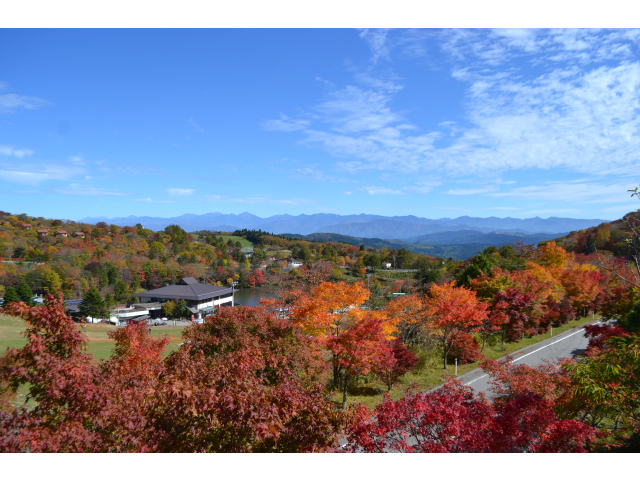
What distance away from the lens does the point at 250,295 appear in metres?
61.6

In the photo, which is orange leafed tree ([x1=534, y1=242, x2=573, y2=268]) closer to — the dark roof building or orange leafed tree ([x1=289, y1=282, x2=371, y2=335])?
orange leafed tree ([x1=289, y1=282, x2=371, y2=335])

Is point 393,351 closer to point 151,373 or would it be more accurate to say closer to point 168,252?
point 151,373

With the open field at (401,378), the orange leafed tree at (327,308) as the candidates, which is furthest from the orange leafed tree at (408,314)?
the orange leafed tree at (327,308)

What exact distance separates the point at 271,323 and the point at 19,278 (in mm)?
50102

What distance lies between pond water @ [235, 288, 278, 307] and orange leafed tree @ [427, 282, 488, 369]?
39.9m

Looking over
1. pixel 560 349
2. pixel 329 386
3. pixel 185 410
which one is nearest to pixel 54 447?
pixel 185 410

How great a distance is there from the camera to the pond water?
182ft

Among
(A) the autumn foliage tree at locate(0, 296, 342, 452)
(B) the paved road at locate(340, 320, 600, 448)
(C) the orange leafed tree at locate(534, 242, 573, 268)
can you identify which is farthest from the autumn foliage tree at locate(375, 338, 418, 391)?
(C) the orange leafed tree at locate(534, 242, 573, 268)

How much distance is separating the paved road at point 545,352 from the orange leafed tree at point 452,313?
1.66 metres

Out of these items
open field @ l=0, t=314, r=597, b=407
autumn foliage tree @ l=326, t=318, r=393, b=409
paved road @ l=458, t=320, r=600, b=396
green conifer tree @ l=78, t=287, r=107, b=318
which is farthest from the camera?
green conifer tree @ l=78, t=287, r=107, b=318

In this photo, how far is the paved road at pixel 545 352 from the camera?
14.0m

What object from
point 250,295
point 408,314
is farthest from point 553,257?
point 250,295

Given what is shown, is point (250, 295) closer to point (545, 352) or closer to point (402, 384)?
point (545, 352)

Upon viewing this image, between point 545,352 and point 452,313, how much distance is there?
703 centimetres
